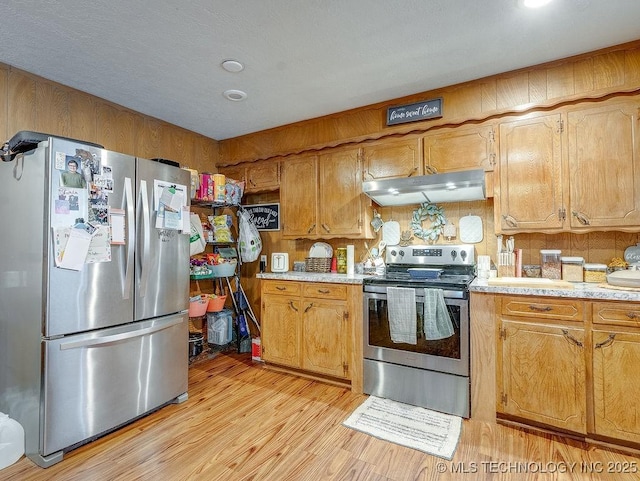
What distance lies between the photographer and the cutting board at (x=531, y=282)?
6.84ft

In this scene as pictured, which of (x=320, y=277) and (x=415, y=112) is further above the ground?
(x=415, y=112)

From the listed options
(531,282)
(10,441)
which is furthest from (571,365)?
(10,441)

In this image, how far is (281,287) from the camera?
119 inches

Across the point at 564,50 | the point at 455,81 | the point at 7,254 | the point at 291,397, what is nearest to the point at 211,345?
the point at 291,397

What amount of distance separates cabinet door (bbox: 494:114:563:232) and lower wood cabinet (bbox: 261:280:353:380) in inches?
54.8

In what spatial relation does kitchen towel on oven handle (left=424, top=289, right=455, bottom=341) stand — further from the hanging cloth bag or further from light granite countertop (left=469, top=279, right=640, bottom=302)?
the hanging cloth bag

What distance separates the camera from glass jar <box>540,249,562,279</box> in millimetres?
2375

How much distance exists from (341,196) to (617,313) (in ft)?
6.85

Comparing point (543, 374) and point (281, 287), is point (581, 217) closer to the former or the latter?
point (543, 374)

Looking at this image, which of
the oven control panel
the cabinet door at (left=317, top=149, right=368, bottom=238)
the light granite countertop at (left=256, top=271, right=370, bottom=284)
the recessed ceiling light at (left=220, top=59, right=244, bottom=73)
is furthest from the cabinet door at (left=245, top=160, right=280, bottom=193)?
the oven control panel

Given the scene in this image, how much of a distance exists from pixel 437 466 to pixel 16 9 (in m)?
3.36

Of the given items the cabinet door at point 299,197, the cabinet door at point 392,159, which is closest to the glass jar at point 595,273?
the cabinet door at point 392,159

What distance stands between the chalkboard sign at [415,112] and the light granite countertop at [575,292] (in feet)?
4.66

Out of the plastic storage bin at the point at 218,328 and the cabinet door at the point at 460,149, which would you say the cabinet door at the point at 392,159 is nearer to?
the cabinet door at the point at 460,149
